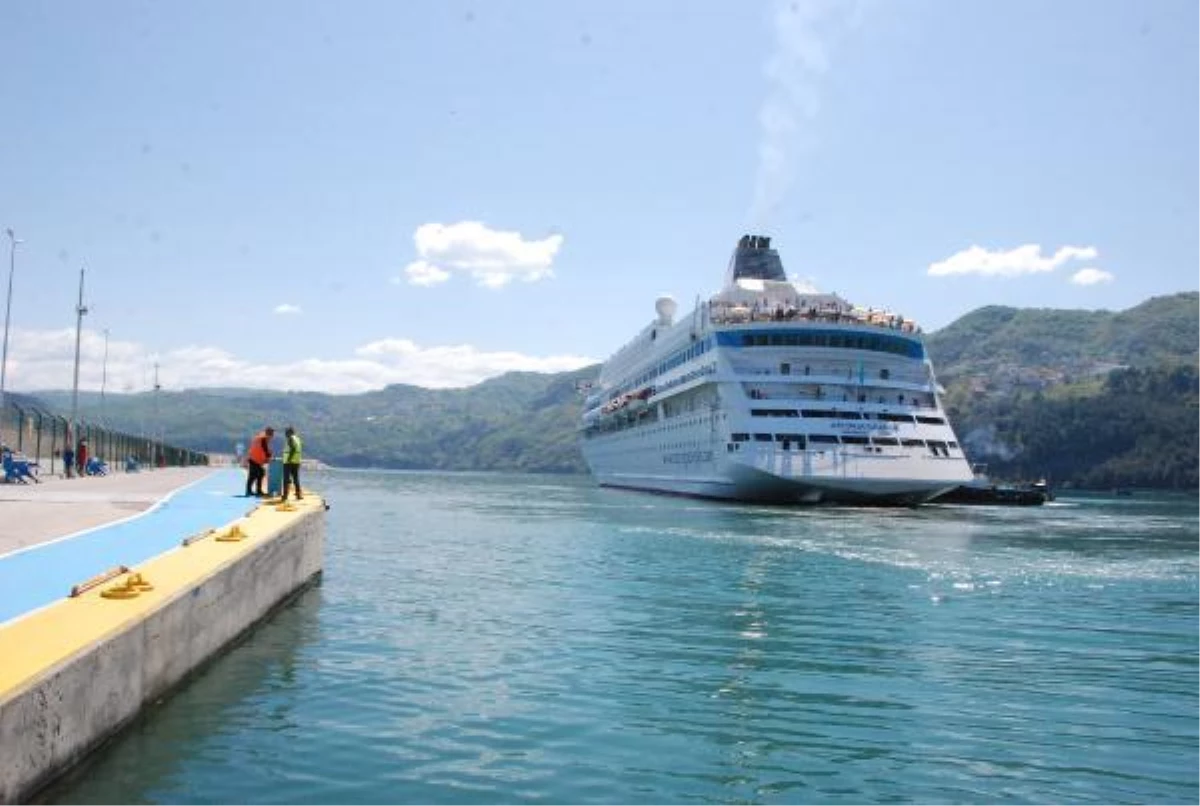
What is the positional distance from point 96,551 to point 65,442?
105 ft

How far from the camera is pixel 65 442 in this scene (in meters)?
42.6

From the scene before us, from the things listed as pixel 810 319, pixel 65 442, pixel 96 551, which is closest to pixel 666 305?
pixel 810 319

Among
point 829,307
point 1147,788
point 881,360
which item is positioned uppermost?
point 829,307

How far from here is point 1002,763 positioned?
962cm

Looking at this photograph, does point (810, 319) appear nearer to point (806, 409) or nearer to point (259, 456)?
point (806, 409)

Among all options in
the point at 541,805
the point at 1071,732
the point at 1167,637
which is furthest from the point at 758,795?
the point at 1167,637

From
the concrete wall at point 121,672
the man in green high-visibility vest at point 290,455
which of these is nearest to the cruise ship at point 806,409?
the man in green high-visibility vest at point 290,455

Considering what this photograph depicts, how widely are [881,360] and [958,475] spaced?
8633 millimetres

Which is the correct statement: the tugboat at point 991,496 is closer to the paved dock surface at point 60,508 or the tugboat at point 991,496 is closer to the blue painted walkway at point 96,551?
the paved dock surface at point 60,508

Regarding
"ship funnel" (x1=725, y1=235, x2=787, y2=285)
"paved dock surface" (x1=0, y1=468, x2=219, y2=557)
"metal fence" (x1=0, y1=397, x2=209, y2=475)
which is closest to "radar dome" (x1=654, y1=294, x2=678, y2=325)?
"ship funnel" (x1=725, y1=235, x2=787, y2=285)

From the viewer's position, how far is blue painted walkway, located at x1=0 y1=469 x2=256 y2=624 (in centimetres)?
1095

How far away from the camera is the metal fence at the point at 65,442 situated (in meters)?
41.9

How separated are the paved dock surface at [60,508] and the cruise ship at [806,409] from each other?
105ft

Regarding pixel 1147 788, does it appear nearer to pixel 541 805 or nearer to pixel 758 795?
pixel 758 795
